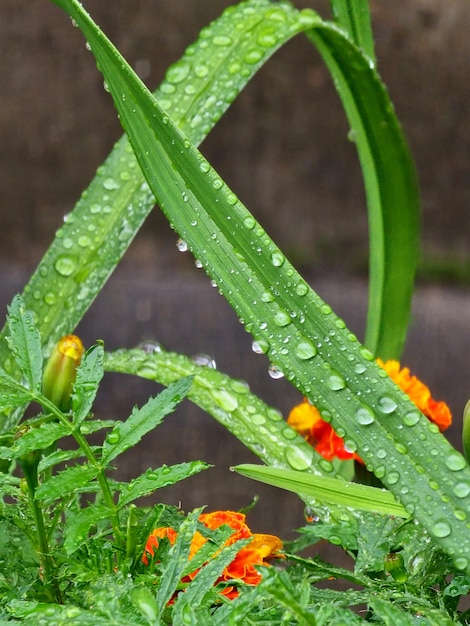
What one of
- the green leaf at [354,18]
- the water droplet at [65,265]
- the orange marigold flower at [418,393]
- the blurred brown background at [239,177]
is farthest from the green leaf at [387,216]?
the blurred brown background at [239,177]

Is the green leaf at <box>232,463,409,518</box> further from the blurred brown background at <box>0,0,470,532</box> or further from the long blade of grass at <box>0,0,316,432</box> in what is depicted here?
the blurred brown background at <box>0,0,470,532</box>

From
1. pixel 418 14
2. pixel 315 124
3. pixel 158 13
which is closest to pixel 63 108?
pixel 158 13

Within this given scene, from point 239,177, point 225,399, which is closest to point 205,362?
point 225,399

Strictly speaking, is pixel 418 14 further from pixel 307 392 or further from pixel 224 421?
pixel 307 392

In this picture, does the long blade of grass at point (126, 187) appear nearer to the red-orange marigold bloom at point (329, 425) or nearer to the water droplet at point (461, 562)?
the red-orange marigold bloom at point (329, 425)

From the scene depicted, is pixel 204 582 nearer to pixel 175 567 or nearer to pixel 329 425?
pixel 175 567

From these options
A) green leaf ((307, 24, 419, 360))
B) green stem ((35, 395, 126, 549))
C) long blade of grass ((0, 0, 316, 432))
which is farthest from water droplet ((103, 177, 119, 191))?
green stem ((35, 395, 126, 549))
